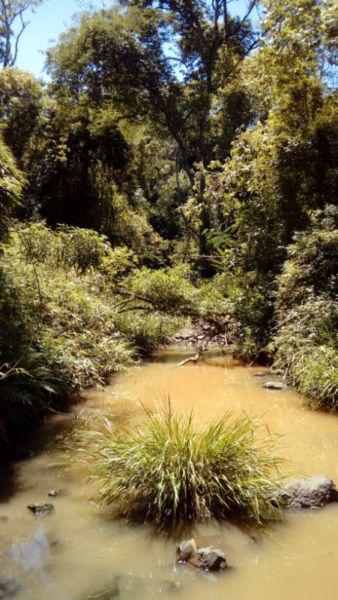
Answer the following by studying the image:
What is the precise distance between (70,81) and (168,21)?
4391 mm

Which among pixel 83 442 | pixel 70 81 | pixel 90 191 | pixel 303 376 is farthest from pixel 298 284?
pixel 70 81

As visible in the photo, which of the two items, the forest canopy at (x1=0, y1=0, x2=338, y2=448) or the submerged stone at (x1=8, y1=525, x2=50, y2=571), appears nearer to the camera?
the submerged stone at (x1=8, y1=525, x2=50, y2=571)

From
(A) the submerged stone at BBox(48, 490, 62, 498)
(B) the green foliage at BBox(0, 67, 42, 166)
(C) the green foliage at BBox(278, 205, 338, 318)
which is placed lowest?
(A) the submerged stone at BBox(48, 490, 62, 498)

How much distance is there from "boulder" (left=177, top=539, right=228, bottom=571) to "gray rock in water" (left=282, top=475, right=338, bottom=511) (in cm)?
96

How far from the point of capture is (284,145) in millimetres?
11383

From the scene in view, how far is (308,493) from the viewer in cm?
427

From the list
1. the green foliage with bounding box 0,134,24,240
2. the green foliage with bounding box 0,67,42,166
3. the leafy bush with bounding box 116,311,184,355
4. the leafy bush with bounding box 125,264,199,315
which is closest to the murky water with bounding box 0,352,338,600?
the green foliage with bounding box 0,134,24,240

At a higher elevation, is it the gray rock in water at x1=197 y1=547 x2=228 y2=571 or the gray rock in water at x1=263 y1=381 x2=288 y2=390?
the gray rock in water at x1=263 y1=381 x2=288 y2=390

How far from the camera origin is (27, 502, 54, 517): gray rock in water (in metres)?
4.29

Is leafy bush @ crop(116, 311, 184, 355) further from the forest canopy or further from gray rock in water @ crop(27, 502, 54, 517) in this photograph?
gray rock in water @ crop(27, 502, 54, 517)

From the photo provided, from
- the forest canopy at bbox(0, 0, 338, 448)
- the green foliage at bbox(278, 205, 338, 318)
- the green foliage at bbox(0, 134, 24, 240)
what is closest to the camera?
the green foliage at bbox(0, 134, 24, 240)

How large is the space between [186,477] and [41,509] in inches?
50.0

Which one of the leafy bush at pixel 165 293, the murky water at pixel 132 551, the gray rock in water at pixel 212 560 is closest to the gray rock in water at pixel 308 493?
the murky water at pixel 132 551

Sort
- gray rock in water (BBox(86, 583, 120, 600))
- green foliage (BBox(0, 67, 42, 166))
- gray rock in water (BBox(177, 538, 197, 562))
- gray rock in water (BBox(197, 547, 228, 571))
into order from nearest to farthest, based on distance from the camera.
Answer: gray rock in water (BBox(86, 583, 120, 600))
gray rock in water (BBox(197, 547, 228, 571))
gray rock in water (BBox(177, 538, 197, 562))
green foliage (BBox(0, 67, 42, 166))
